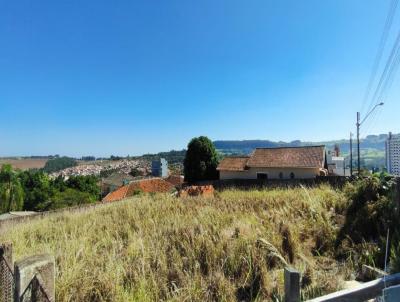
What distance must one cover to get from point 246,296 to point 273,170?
1007 inches

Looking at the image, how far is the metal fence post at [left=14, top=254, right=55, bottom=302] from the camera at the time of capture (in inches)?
68.6

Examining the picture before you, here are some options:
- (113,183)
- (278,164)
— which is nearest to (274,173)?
(278,164)

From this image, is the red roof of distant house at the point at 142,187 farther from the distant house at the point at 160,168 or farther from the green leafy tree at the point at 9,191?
the distant house at the point at 160,168

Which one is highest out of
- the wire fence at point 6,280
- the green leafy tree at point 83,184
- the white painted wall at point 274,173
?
the wire fence at point 6,280

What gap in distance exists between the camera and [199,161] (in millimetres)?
30516

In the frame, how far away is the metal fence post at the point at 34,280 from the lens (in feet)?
5.72

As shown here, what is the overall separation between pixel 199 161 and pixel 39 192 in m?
18.0

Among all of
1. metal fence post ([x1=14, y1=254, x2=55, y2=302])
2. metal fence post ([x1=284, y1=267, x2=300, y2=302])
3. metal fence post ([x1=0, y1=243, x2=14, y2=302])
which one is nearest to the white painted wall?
metal fence post ([x1=284, y1=267, x2=300, y2=302])

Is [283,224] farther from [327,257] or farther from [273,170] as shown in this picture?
[273,170]

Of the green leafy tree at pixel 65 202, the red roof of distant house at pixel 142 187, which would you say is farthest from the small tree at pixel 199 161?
the green leafy tree at pixel 65 202

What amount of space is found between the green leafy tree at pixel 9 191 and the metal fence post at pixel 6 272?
93.4 feet

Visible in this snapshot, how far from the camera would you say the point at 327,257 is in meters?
4.16

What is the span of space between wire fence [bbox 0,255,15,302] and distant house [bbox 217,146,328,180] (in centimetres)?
2564

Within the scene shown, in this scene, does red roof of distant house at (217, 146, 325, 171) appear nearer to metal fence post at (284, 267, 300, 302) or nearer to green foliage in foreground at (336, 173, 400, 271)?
green foliage in foreground at (336, 173, 400, 271)
